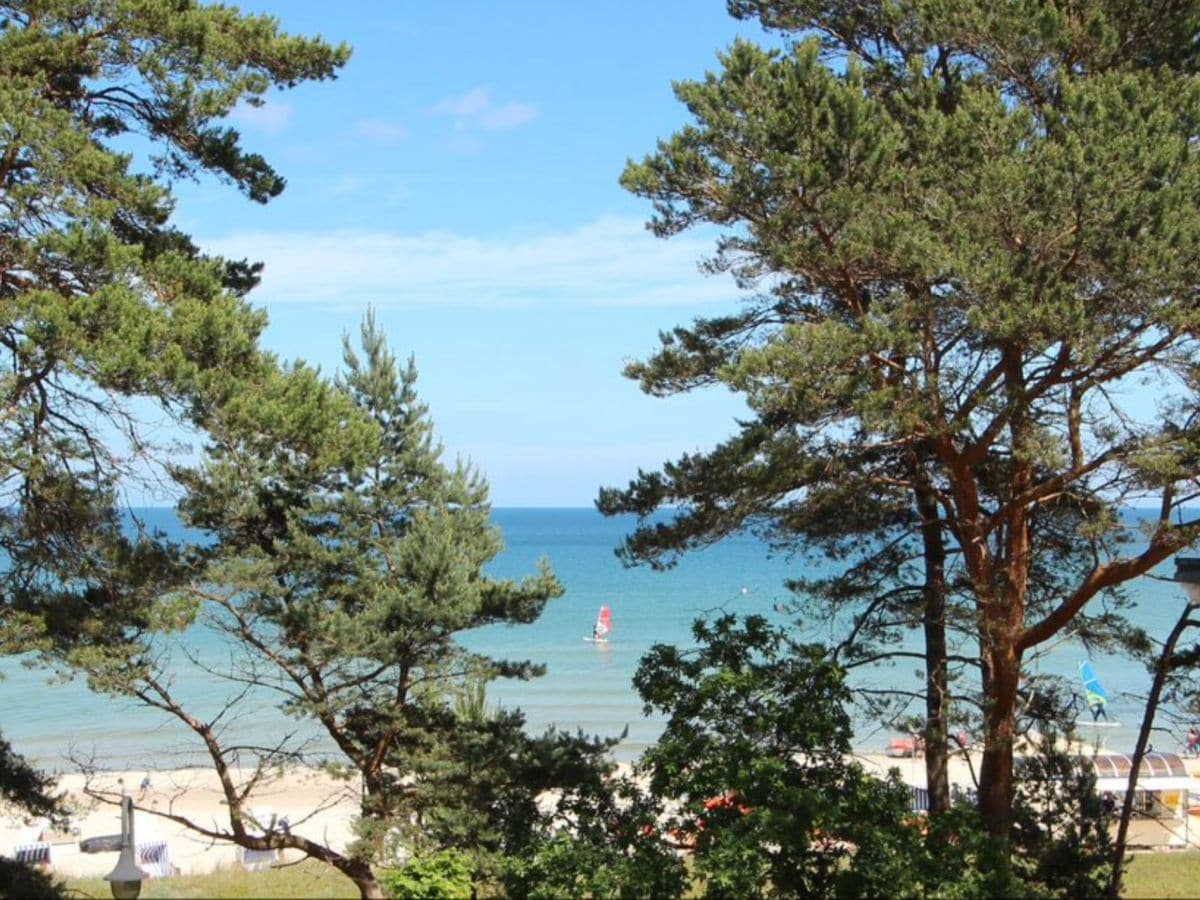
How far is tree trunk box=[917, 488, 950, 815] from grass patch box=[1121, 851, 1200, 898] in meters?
1.42

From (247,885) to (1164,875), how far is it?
9.21 meters

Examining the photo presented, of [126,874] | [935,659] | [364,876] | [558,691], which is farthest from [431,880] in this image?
[558,691]

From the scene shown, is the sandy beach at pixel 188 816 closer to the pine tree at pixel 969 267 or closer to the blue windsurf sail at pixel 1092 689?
the blue windsurf sail at pixel 1092 689

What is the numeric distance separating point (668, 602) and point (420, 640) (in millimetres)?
45262

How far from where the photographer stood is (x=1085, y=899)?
754cm

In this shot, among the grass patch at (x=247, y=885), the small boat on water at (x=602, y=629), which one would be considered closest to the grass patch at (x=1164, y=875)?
the grass patch at (x=247, y=885)

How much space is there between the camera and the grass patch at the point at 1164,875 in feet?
31.9

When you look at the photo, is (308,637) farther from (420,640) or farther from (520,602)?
(520,602)

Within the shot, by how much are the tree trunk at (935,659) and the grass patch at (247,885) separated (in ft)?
17.6

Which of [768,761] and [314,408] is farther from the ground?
[314,408]

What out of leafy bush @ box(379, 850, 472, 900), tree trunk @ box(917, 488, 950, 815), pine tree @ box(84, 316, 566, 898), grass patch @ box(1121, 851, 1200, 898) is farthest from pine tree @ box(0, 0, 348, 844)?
grass patch @ box(1121, 851, 1200, 898)

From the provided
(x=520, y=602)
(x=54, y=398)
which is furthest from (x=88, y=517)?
(x=520, y=602)

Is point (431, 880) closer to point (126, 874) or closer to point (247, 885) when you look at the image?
point (126, 874)

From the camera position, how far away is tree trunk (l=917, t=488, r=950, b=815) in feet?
27.3
